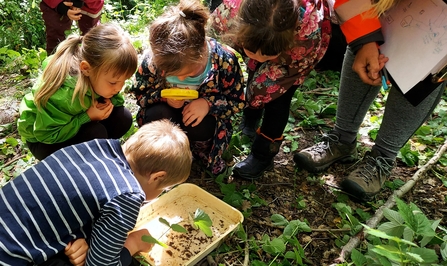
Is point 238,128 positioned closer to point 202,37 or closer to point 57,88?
point 202,37

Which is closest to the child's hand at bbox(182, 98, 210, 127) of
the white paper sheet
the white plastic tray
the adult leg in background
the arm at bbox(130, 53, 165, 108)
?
the arm at bbox(130, 53, 165, 108)

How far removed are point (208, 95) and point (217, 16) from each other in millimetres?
351

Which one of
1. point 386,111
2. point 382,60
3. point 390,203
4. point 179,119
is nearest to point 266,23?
point 382,60

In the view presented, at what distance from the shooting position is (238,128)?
7.45 feet

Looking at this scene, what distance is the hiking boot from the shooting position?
6.05ft

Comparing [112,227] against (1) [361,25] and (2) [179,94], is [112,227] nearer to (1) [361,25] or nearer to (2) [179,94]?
(2) [179,94]

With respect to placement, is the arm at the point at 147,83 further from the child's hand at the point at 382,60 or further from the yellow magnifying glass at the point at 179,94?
the child's hand at the point at 382,60

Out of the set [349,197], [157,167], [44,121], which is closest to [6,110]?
[44,121]

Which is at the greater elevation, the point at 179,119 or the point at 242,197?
the point at 179,119

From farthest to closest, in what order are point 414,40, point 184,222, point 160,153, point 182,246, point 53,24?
point 53,24 → point 184,222 → point 182,246 → point 414,40 → point 160,153

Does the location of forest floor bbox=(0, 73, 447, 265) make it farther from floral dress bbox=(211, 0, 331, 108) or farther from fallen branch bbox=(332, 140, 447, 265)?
floral dress bbox=(211, 0, 331, 108)

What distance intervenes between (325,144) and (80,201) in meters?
1.30

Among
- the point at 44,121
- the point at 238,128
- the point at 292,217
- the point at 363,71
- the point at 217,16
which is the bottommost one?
the point at 292,217

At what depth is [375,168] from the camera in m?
1.88
